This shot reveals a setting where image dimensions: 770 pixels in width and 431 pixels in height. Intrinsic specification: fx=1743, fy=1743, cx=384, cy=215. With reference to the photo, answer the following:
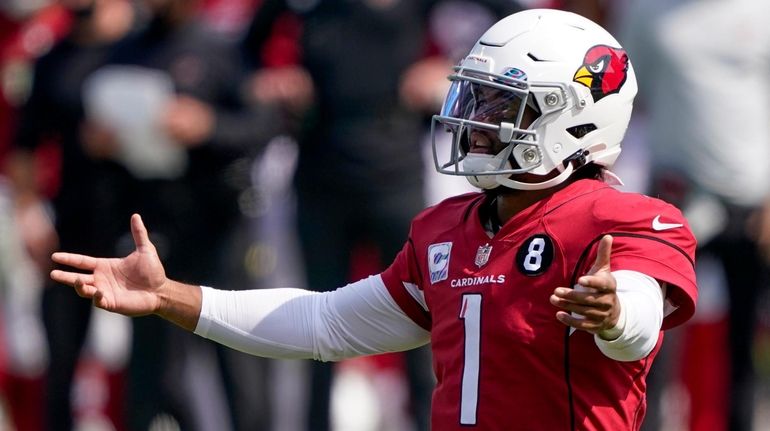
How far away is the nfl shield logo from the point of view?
3.91m

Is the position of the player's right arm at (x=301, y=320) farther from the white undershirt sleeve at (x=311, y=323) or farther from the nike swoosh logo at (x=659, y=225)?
the nike swoosh logo at (x=659, y=225)

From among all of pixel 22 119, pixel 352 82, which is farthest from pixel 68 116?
pixel 352 82

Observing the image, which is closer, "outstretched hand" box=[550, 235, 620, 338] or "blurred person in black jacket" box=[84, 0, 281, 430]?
"outstretched hand" box=[550, 235, 620, 338]

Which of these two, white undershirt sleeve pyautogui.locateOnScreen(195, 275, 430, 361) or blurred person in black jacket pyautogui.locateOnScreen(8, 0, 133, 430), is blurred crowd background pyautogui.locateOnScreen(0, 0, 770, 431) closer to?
blurred person in black jacket pyautogui.locateOnScreen(8, 0, 133, 430)

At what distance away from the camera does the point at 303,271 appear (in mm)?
7355

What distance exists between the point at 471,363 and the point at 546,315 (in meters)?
0.22

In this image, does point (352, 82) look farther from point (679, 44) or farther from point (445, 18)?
point (679, 44)

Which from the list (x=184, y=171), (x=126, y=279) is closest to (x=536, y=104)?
(x=126, y=279)

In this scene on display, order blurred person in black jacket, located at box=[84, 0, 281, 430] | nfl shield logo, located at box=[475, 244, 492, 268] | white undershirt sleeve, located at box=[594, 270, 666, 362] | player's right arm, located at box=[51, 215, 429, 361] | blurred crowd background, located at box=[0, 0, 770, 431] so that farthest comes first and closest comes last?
blurred person in black jacket, located at box=[84, 0, 281, 430] → blurred crowd background, located at box=[0, 0, 770, 431] → player's right arm, located at box=[51, 215, 429, 361] → nfl shield logo, located at box=[475, 244, 492, 268] → white undershirt sleeve, located at box=[594, 270, 666, 362]

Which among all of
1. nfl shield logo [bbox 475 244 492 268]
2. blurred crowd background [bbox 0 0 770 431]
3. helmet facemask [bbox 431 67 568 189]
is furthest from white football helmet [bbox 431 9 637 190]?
blurred crowd background [bbox 0 0 770 431]

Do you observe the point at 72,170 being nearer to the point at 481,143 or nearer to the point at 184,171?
the point at 184,171

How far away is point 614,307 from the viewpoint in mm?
3436

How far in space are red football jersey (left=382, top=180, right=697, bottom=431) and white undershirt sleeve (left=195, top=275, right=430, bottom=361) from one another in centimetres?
34

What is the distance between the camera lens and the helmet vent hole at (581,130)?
3.98m
